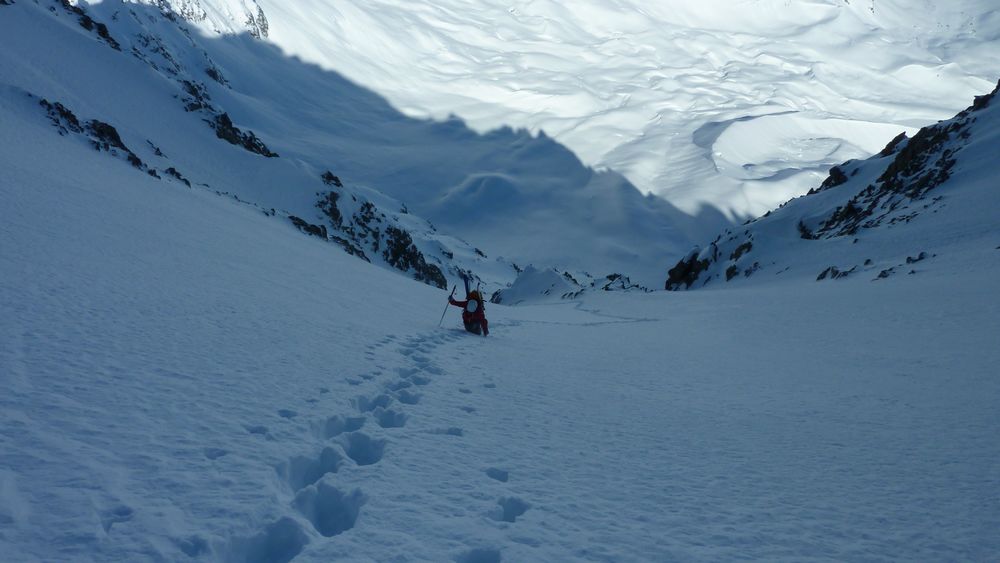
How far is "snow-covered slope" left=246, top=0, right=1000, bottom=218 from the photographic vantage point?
256 ft

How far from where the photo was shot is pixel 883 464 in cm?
421

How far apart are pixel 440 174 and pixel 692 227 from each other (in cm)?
3095

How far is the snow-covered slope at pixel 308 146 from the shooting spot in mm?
30406

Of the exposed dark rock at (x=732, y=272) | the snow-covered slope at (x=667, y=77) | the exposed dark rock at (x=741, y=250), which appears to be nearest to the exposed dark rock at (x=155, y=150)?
the exposed dark rock at (x=732, y=272)

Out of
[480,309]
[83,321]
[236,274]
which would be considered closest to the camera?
[83,321]

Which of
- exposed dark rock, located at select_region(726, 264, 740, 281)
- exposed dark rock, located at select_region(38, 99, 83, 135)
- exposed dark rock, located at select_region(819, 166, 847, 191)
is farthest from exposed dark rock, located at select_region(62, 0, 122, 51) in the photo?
exposed dark rock, located at select_region(819, 166, 847, 191)

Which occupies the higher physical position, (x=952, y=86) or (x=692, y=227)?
(x=952, y=86)

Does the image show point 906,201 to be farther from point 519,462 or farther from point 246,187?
point 246,187

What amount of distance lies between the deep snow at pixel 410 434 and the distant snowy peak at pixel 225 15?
298ft

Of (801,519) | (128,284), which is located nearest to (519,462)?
(801,519)

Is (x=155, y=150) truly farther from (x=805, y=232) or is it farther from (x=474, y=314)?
(x=805, y=232)

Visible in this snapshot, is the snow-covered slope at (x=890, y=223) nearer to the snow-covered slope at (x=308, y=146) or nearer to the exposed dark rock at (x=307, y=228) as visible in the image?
the exposed dark rock at (x=307, y=228)

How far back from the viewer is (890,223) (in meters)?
21.8

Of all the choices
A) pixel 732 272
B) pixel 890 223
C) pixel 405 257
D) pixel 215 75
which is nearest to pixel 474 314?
pixel 890 223
